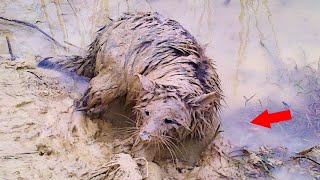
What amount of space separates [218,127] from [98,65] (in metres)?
1.55

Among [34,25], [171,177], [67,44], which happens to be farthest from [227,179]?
[34,25]

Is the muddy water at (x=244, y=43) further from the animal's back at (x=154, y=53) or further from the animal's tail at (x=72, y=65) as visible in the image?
the animal's back at (x=154, y=53)

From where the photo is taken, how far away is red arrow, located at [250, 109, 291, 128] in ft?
17.4

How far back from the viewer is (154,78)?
493cm

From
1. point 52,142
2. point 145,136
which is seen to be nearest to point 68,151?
point 52,142

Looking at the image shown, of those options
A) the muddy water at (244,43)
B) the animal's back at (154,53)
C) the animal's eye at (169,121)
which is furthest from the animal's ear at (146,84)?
the muddy water at (244,43)

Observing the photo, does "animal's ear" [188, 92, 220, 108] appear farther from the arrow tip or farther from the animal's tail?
the animal's tail

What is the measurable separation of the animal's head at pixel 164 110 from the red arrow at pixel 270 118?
97cm

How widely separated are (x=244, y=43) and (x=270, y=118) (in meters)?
1.61

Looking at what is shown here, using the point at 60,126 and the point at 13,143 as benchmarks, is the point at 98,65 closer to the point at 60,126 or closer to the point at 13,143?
the point at 60,126

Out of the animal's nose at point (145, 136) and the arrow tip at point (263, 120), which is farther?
the arrow tip at point (263, 120)

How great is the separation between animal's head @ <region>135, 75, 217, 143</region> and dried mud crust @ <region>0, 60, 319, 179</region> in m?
0.28

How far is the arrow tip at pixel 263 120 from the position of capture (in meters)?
5.26

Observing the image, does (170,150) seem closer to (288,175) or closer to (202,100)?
(202,100)
